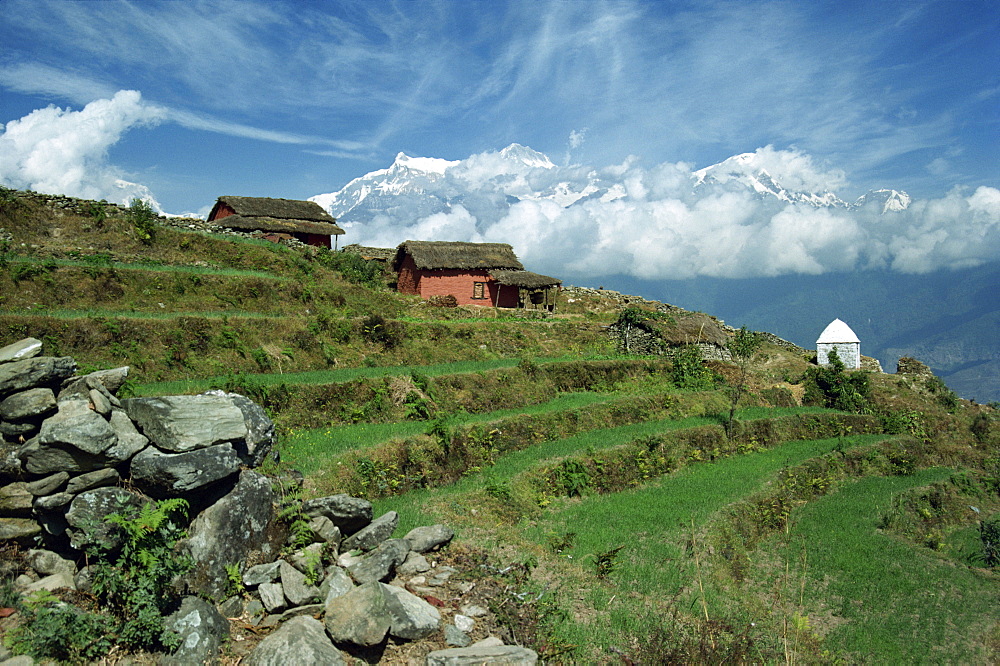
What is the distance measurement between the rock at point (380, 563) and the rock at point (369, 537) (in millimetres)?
311

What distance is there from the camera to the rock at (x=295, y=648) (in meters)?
6.71

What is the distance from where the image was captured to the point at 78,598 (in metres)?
7.49

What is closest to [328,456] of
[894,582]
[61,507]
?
[61,507]

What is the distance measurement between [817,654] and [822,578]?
373 centimetres

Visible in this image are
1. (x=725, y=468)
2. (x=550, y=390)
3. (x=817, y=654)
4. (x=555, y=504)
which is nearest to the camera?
(x=817, y=654)

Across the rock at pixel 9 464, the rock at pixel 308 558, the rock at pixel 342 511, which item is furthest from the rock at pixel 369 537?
the rock at pixel 9 464

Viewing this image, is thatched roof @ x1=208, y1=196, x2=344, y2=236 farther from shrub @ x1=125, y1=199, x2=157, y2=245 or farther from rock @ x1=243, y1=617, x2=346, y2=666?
rock @ x1=243, y1=617, x2=346, y2=666

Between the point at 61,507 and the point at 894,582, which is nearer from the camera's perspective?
the point at 61,507

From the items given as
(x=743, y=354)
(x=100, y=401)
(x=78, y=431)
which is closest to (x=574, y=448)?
(x=100, y=401)

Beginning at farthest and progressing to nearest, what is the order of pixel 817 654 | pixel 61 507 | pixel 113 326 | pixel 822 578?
1. pixel 113 326
2. pixel 822 578
3. pixel 817 654
4. pixel 61 507

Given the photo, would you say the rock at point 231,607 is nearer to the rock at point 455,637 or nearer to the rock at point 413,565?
the rock at point 413,565

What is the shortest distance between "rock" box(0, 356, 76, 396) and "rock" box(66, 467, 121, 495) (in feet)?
5.54

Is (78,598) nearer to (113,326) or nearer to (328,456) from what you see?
(328,456)

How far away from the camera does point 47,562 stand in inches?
312
